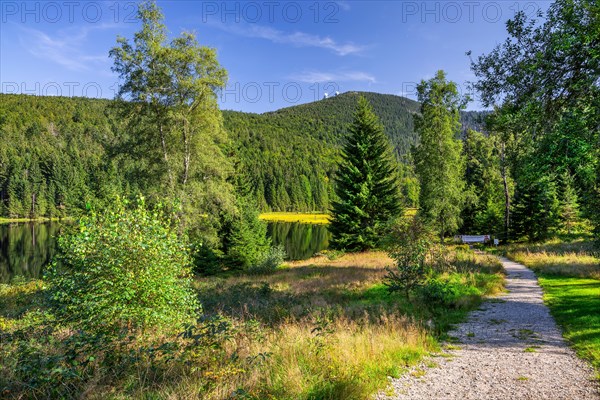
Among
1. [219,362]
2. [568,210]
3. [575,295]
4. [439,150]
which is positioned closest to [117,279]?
[219,362]

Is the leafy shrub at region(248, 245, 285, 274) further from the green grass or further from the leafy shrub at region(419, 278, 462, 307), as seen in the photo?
the green grass

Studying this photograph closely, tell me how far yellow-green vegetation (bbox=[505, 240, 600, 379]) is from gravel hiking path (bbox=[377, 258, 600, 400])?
31cm

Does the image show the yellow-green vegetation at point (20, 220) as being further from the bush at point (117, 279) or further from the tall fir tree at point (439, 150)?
the bush at point (117, 279)

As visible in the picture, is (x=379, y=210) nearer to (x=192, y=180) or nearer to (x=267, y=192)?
(x=192, y=180)

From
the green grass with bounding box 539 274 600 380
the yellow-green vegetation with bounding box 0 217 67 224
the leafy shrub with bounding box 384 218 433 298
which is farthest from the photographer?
the yellow-green vegetation with bounding box 0 217 67 224

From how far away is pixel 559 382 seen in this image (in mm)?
5328

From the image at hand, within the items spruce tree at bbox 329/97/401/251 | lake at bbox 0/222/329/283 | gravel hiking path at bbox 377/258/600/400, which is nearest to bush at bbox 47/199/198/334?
gravel hiking path at bbox 377/258/600/400

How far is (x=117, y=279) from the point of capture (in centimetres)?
622

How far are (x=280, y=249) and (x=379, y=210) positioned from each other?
9230mm

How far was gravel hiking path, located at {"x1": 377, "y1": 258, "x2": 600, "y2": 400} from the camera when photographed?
500 cm

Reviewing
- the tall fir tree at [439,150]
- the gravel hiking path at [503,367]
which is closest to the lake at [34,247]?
the tall fir tree at [439,150]

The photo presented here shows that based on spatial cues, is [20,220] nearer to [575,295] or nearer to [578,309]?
[575,295]

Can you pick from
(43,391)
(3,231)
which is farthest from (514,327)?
(3,231)

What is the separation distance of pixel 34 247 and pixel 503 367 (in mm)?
77970
